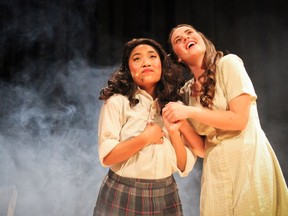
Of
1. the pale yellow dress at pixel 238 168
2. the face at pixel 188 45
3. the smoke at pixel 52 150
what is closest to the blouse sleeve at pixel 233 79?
the pale yellow dress at pixel 238 168

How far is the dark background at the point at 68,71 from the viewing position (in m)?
2.60

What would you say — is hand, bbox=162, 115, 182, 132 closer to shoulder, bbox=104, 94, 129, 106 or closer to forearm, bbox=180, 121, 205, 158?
forearm, bbox=180, 121, 205, 158

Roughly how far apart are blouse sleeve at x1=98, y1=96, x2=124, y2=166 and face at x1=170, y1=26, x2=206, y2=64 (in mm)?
376

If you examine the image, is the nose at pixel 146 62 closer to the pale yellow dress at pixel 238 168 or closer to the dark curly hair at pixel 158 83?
the dark curly hair at pixel 158 83

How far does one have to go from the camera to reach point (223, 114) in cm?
124

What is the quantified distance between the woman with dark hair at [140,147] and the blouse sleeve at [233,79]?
0.25m

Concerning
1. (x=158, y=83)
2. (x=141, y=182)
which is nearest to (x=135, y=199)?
(x=141, y=182)

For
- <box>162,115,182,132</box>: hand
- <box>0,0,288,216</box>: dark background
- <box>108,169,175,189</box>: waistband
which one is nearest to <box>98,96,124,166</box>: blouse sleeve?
<box>108,169,175,189</box>: waistband

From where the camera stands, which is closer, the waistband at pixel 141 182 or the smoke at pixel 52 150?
the waistband at pixel 141 182

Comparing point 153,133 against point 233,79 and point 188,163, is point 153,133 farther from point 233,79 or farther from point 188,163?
point 233,79

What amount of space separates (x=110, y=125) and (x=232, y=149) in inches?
20.1

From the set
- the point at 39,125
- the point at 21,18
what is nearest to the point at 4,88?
the point at 39,125

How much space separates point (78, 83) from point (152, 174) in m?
1.53

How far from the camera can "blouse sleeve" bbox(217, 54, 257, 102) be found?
1261mm
